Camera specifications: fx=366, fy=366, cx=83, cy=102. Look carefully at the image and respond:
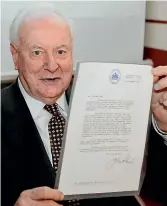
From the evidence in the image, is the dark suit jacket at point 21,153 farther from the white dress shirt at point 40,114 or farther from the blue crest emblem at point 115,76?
the blue crest emblem at point 115,76

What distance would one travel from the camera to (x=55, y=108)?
1112mm

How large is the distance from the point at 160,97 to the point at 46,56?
338 mm

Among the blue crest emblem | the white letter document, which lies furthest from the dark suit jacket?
the blue crest emblem

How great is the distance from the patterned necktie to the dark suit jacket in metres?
0.03

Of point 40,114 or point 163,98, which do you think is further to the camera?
point 40,114

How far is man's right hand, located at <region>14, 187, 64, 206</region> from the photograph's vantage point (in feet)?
2.82

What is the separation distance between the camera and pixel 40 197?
86 cm

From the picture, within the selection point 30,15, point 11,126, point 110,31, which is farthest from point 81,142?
point 110,31

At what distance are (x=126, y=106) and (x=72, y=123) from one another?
148mm

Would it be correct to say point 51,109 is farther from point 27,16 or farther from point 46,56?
point 27,16

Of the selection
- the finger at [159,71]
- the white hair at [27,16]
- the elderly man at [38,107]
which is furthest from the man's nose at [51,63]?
the finger at [159,71]

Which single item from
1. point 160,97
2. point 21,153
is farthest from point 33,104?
point 160,97

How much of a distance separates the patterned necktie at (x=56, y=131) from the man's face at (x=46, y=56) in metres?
0.05
